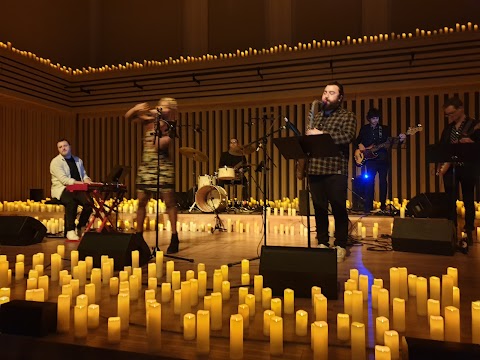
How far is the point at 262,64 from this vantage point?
9.87m

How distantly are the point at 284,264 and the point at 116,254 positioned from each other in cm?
165

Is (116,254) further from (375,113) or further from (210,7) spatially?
(210,7)

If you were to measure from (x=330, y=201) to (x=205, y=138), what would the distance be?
764 centimetres

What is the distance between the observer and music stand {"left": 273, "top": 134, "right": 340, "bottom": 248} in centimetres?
307

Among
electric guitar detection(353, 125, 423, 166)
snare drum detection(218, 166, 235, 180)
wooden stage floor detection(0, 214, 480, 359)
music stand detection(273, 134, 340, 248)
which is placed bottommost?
wooden stage floor detection(0, 214, 480, 359)

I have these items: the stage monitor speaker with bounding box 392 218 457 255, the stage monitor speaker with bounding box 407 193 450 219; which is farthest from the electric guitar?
the stage monitor speaker with bounding box 392 218 457 255

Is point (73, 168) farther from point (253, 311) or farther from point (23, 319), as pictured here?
point (253, 311)

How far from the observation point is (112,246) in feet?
11.8

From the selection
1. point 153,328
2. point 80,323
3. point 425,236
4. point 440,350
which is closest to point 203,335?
point 153,328

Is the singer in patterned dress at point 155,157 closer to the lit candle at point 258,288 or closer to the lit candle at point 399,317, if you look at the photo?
the lit candle at point 258,288

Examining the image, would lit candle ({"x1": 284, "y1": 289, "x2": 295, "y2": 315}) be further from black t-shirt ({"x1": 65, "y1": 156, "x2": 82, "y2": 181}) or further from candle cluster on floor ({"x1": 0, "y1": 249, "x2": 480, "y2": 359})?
black t-shirt ({"x1": 65, "y1": 156, "x2": 82, "y2": 181})

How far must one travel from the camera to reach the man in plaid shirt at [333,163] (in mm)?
3710

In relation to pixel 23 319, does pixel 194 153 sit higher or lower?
higher

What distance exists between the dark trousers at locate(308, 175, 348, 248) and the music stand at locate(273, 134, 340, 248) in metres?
0.62
